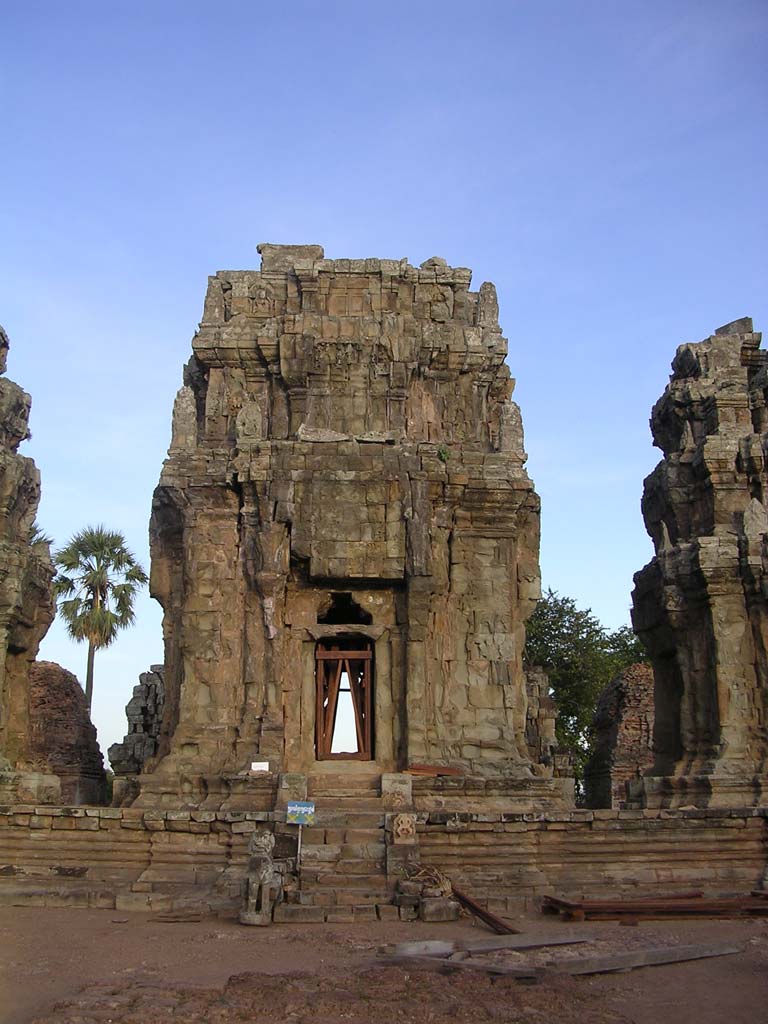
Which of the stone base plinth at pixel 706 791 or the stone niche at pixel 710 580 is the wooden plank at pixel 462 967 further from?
the stone niche at pixel 710 580

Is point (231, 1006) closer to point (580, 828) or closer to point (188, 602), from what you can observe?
point (580, 828)

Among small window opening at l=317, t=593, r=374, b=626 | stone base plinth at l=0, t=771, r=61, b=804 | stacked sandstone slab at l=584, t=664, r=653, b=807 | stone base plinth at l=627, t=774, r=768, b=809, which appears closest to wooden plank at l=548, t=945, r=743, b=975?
stone base plinth at l=627, t=774, r=768, b=809

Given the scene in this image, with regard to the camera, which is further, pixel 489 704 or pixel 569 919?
pixel 489 704

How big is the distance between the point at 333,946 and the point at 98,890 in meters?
4.31

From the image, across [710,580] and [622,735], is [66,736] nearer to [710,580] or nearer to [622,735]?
[622,735]

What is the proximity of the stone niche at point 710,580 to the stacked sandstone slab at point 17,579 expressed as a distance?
435 inches

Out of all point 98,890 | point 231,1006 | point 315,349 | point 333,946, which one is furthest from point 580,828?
point 315,349

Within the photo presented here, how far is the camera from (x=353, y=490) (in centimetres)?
1680

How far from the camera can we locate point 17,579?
17.6 metres

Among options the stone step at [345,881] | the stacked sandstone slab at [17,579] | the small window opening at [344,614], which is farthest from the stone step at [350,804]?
the stacked sandstone slab at [17,579]

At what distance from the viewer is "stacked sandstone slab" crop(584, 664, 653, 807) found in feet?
82.5

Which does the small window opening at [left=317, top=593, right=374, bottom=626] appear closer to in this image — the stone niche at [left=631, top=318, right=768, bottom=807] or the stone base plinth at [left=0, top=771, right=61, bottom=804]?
the stone base plinth at [left=0, top=771, right=61, bottom=804]

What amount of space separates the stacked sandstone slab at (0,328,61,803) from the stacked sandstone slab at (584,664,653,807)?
44.9 feet

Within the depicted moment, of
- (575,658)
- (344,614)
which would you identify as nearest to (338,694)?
(344,614)
